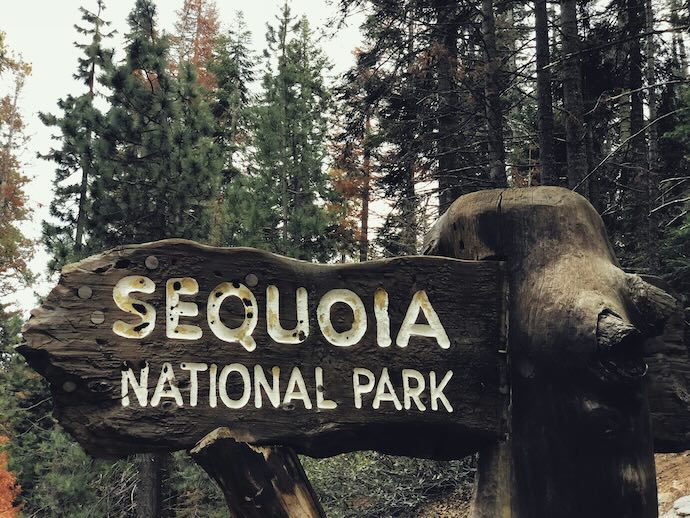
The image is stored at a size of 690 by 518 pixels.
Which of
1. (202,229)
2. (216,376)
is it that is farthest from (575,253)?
(202,229)

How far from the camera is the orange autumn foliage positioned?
11766mm

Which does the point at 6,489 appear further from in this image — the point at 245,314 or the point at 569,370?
the point at 569,370

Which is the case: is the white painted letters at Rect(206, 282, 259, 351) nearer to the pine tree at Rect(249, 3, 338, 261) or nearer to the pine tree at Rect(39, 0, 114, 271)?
the pine tree at Rect(39, 0, 114, 271)

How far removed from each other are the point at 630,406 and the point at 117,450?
1887 millimetres

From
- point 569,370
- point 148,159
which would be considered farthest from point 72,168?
point 569,370

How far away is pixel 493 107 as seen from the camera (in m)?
8.95

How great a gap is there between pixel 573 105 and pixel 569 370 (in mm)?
6237

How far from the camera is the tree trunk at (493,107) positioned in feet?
28.9

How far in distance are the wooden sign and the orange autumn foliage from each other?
1116 centimetres

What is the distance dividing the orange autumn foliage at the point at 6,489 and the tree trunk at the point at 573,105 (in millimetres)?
10652

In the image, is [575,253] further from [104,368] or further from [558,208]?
[104,368]

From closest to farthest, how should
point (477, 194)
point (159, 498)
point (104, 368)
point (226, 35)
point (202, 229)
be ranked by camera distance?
point (104, 368) < point (477, 194) < point (159, 498) < point (202, 229) < point (226, 35)

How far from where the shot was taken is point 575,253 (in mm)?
2600

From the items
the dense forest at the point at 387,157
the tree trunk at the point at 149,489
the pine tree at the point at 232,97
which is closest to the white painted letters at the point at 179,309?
the dense forest at the point at 387,157
